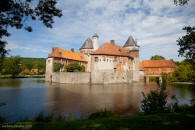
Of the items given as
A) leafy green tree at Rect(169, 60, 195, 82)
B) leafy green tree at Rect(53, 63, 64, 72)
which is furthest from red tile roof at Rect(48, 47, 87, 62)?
leafy green tree at Rect(169, 60, 195, 82)

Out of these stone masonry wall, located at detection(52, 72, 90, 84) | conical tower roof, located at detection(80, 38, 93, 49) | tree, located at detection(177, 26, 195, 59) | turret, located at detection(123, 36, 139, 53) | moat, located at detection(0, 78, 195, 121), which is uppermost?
conical tower roof, located at detection(80, 38, 93, 49)

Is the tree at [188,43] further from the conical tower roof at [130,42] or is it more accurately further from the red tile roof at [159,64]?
the red tile roof at [159,64]

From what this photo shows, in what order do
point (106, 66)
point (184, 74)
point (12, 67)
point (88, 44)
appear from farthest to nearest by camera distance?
point (12, 67), point (88, 44), point (184, 74), point (106, 66)

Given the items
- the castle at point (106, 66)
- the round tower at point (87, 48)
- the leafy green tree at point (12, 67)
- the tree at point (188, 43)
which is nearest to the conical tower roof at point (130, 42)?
the castle at point (106, 66)

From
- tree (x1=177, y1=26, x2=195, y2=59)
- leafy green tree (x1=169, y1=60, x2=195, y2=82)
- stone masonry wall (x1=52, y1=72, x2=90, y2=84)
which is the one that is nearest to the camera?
tree (x1=177, y1=26, x2=195, y2=59)

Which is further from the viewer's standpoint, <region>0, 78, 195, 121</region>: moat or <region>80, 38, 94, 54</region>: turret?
<region>80, 38, 94, 54</region>: turret

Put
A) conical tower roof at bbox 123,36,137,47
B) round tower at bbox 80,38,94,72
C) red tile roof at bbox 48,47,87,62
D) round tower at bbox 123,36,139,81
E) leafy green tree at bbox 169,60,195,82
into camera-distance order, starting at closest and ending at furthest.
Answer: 1. leafy green tree at bbox 169,60,195,82
2. round tower at bbox 123,36,139,81
3. red tile roof at bbox 48,47,87,62
4. conical tower roof at bbox 123,36,137,47
5. round tower at bbox 80,38,94,72

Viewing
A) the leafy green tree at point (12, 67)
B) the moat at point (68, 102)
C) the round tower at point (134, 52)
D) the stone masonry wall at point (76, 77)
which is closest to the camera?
the moat at point (68, 102)

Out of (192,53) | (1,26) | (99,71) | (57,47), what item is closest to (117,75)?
(99,71)

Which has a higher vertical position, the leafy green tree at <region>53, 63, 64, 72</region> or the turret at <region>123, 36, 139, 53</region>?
the turret at <region>123, 36, 139, 53</region>

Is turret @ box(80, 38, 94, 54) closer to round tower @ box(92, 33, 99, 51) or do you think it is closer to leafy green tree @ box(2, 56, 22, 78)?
round tower @ box(92, 33, 99, 51)

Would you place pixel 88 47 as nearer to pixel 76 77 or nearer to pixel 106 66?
pixel 106 66

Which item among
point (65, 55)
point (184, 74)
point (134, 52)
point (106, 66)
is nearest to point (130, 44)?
point (134, 52)

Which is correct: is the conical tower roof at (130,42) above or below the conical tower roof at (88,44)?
below
